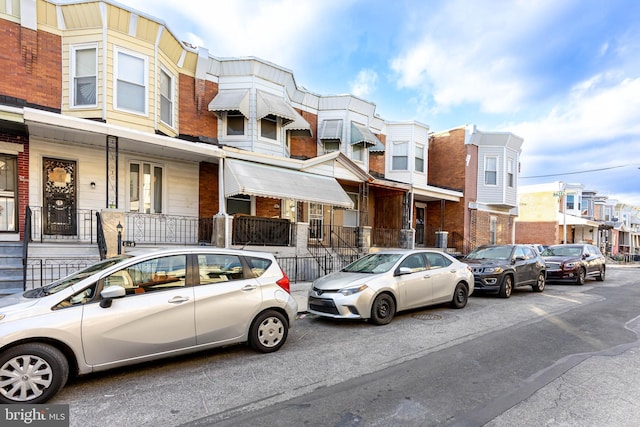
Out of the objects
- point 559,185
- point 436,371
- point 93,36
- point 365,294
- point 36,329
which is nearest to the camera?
point 36,329

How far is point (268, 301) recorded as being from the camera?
17.1ft

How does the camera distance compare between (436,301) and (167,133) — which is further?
(167,133)

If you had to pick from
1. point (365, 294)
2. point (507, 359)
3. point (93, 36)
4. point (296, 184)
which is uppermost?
point (93, 36)

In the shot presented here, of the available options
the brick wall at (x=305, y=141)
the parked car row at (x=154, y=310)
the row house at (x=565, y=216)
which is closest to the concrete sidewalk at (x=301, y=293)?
the parked car row at (x=154, y=310)

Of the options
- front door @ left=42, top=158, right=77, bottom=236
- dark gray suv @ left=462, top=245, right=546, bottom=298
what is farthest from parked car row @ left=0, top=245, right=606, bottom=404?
front door @ left=42, top=158, right=77, bottom=236

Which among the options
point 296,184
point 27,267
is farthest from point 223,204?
point 27,267

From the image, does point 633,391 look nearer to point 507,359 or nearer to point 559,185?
point 507,359

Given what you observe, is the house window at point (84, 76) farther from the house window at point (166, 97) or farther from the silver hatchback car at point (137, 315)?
the silver hatchback car at point (137, 315)

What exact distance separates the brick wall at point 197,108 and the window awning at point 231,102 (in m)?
0.38

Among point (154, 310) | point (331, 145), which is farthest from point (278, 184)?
point (154, 310)

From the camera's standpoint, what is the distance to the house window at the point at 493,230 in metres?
21.8

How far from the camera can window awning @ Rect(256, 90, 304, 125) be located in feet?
41.9

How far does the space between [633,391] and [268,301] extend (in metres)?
4.57

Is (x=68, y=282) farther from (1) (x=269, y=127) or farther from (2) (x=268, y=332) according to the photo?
(1) (x=269, y=127)
